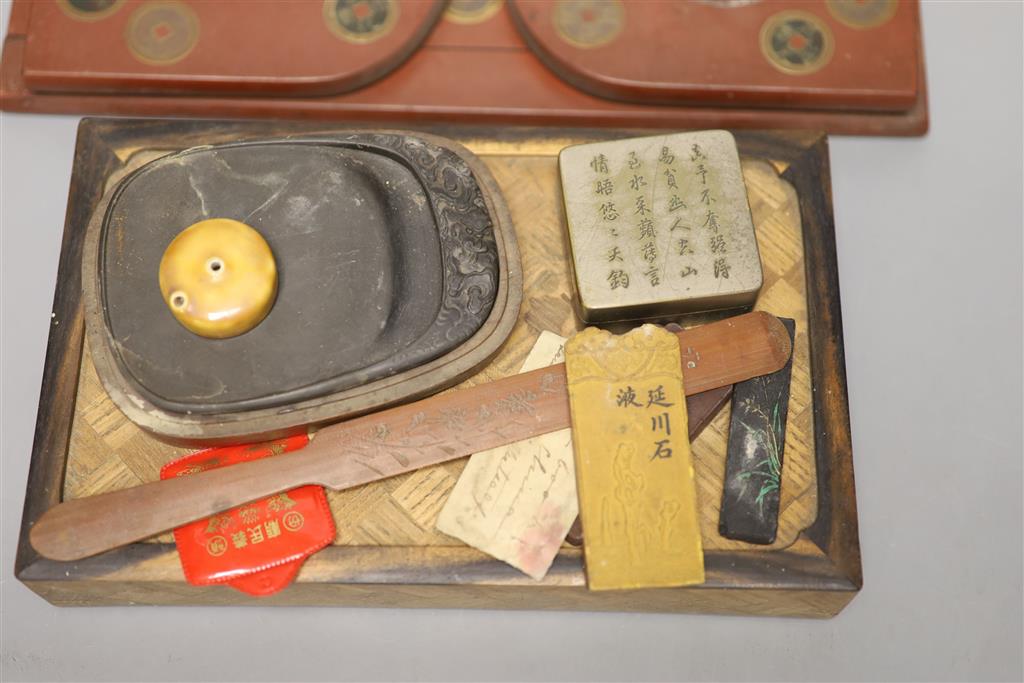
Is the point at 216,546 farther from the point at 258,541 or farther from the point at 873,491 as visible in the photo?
the point at 873,491

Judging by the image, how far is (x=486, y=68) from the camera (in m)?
1.84

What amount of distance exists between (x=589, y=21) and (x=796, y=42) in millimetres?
374

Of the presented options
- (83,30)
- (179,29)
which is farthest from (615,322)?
(83,30)

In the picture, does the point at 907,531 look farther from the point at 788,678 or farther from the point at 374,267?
the point at 374,267

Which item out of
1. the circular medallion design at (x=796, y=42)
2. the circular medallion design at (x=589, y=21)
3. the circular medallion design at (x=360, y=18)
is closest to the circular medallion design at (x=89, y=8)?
the circular medallion design at (x=360, y=18)

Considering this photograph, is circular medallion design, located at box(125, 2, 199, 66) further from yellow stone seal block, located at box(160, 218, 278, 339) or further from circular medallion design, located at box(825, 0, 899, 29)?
circular medallion design, located at box(825, 0, 899, 29)

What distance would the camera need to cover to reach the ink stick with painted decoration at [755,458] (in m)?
1.49

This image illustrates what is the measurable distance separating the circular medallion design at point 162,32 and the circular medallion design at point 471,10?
0.46m

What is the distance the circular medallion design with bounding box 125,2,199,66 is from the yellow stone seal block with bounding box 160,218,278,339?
51 cm

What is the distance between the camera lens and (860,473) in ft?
5.58

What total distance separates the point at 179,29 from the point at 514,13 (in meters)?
0.60

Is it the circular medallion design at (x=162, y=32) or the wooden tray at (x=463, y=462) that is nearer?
the wooden tray at (x=463, y=462)

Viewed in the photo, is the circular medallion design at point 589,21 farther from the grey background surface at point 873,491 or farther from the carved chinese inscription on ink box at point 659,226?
the grey background surface at point 873,491

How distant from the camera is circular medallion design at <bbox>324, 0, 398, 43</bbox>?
5.92 ft
